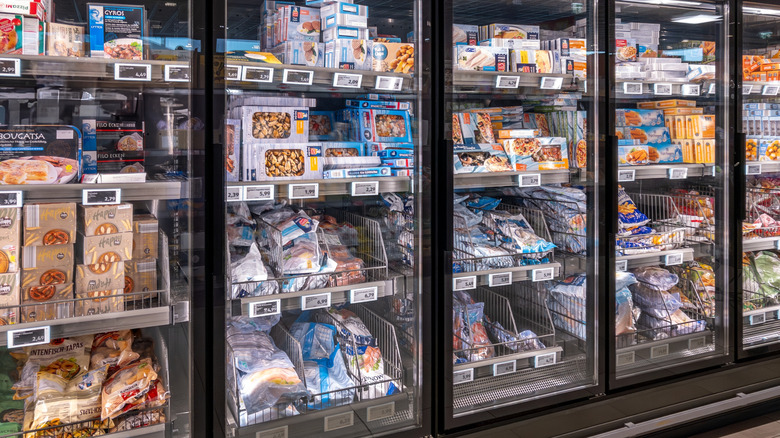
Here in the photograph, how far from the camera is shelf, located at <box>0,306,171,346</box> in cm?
157

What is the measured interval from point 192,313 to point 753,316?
2.67 metres

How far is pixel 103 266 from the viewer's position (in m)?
1.75

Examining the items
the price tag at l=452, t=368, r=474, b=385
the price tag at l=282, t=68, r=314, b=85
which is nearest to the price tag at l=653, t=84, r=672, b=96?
the price tag at l=452, t=368, r=474, b=385

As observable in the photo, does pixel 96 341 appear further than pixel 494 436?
No

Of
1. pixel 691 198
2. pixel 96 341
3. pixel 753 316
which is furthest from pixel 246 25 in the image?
pixel 753 316

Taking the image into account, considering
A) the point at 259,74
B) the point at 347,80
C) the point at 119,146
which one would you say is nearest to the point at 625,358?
the point at 347,80

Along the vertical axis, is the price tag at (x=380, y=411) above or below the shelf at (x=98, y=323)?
below

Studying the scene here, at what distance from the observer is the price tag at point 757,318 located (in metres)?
2.90

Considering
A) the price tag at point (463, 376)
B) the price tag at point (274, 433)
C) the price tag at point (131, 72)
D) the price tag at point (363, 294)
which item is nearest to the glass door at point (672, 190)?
the price tag at point (463, 376)

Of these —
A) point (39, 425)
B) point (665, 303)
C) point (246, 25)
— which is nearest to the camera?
point (39, 425)

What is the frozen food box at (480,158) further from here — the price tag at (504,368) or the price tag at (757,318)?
the price tag at (757,318)

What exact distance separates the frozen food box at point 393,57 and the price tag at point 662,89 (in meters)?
1.14

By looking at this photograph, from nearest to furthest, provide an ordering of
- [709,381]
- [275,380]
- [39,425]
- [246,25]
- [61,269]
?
[39,425], [61,269], [275,380], [246,25], [709,381]

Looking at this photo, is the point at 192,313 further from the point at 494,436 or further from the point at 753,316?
the point at 753,316
